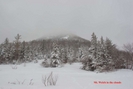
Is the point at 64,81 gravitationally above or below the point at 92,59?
below

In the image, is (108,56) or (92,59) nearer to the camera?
(92,59)

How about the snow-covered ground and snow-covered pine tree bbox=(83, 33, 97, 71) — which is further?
snow-covered pine tree bbox=(83, 33, 97, 71)

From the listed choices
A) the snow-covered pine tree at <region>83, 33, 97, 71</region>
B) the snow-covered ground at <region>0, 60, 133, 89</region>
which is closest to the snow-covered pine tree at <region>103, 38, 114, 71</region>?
the snow-covered pine tree at <region>83, 33, 97, 71</region>

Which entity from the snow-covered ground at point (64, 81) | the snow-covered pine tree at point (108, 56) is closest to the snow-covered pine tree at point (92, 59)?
the snow-covered pine tree at point (108, 56)

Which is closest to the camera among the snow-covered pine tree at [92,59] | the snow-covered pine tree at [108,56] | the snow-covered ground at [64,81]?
the snow-covered ground at [64,81]

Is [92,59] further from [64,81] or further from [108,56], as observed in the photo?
[64,81]

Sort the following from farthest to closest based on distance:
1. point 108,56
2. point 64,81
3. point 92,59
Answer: point 108,56 → point 92,59 → point 64,81

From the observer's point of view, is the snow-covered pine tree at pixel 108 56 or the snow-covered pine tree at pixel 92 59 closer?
the snow-covered pine tree at pixel 108 56

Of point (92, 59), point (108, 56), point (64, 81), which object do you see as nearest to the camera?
point (64, 81)

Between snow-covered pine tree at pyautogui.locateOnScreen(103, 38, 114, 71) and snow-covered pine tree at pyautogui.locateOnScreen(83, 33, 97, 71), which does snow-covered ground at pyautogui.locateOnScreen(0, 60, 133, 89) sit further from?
snow-covered pine tree at pyautogui.locateOnScreen(83, 33, 97, 71)

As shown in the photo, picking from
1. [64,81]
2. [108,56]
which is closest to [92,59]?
[108,56]

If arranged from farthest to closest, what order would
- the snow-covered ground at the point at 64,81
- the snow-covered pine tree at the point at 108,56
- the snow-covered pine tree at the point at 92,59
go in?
the snow-covered pine tree at the point at 92,59, the snow-covered pine tree at the point at 108,56, the snow-covered ground at the point at 64,81

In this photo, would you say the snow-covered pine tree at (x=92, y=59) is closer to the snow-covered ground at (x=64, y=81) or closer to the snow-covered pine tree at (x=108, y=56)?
the snow-covered pine tree at (x=108, y=56)

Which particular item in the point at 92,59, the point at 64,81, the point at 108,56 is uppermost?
the point at 108,56
